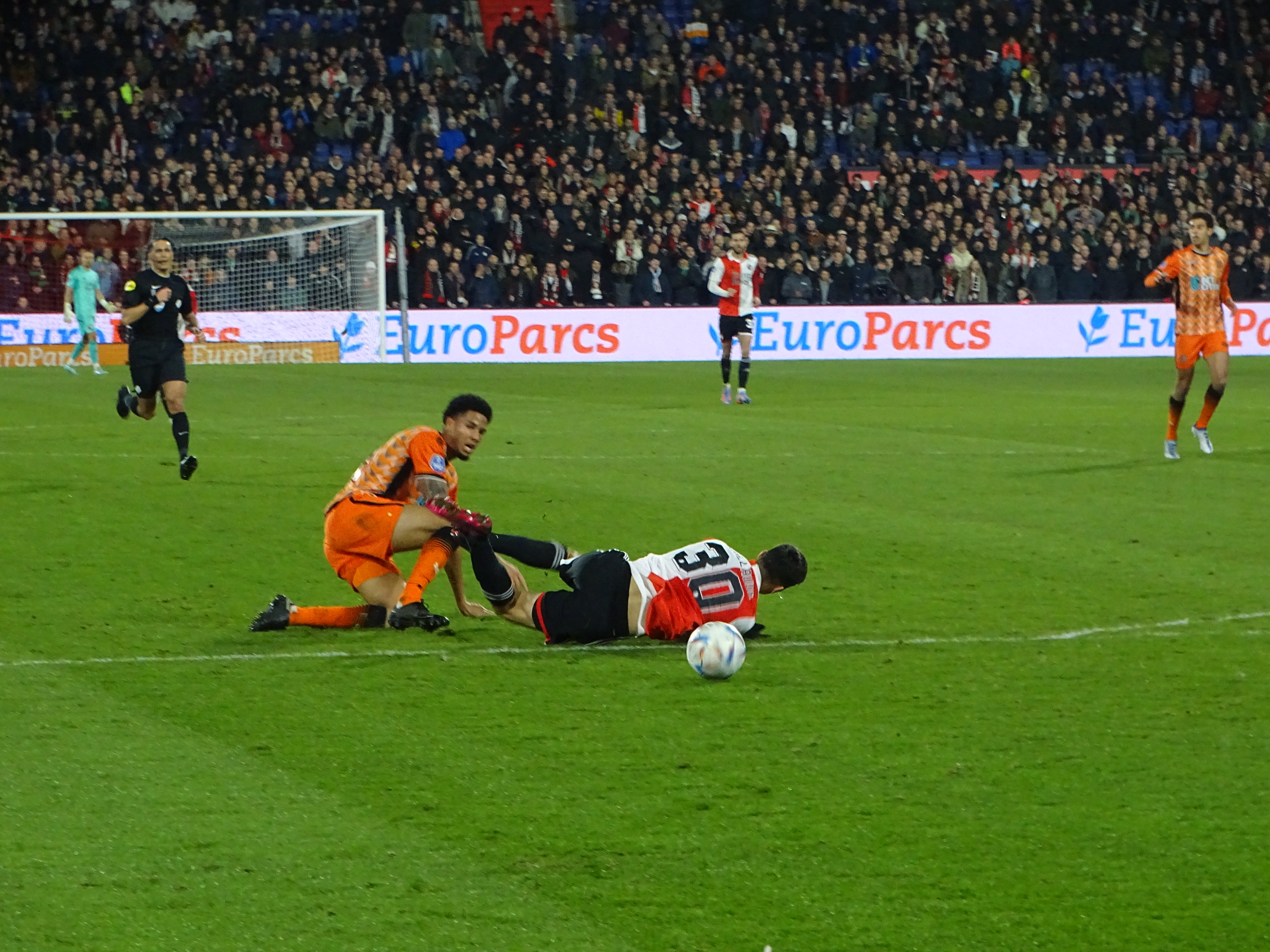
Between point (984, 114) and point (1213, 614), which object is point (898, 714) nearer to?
point (1213, 614)

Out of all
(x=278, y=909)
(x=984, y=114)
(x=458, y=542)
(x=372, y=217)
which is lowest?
(x=278, y=909)

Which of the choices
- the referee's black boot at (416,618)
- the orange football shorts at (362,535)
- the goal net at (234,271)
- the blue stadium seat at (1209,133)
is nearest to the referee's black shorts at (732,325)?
the goal net at (234,271)

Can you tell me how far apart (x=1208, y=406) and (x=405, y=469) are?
954 cm

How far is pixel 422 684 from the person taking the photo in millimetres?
7035

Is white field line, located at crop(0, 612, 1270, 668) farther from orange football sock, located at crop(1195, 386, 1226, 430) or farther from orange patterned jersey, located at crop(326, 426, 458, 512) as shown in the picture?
orange football sock, located at crop(1195, 386, 1226, 430)

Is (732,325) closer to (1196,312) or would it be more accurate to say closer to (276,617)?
(1196,312)

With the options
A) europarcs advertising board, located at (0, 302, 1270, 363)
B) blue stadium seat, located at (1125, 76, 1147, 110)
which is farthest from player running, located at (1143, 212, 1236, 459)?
blue stadium seat, located at (1125, 76, 1147, 110)

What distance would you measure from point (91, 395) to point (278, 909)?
61.9ft

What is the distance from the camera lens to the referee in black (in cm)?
1386

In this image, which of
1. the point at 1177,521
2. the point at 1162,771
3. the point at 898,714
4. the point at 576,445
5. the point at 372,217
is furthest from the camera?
the point at 372,217

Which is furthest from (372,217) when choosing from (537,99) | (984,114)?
(984,114)

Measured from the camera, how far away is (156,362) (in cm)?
1410

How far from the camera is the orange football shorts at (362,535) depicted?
812 centimetres

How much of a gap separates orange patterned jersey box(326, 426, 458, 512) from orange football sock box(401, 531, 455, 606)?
20 centimetres
